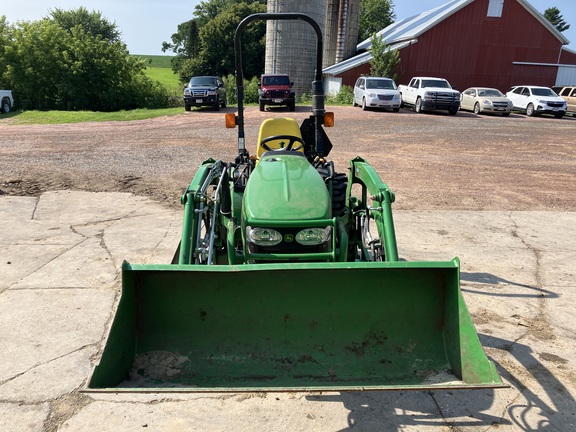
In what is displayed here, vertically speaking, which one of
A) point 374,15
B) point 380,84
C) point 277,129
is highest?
point 374,15

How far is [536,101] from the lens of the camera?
78.8ft

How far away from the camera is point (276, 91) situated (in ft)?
75.7

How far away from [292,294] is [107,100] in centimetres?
2883

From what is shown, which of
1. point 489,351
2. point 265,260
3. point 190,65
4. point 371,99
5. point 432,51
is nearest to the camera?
point 265,260

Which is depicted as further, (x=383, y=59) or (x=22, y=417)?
(x=383, y=59)

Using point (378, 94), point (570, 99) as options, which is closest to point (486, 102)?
point (570, 99)

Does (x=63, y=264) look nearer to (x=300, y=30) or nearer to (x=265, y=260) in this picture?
(x=265, y=260)

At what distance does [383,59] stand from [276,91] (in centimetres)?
1120

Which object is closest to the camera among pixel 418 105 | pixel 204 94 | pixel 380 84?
pixel 204 94

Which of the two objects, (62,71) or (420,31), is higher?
(420,31)

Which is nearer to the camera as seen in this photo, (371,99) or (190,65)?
(371,99)

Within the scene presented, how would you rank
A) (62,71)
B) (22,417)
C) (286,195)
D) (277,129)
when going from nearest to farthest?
(22,417), (286,195), (277,129), (62,71)

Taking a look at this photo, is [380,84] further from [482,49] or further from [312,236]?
[312,236]

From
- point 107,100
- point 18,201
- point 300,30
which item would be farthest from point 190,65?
point 18,201
